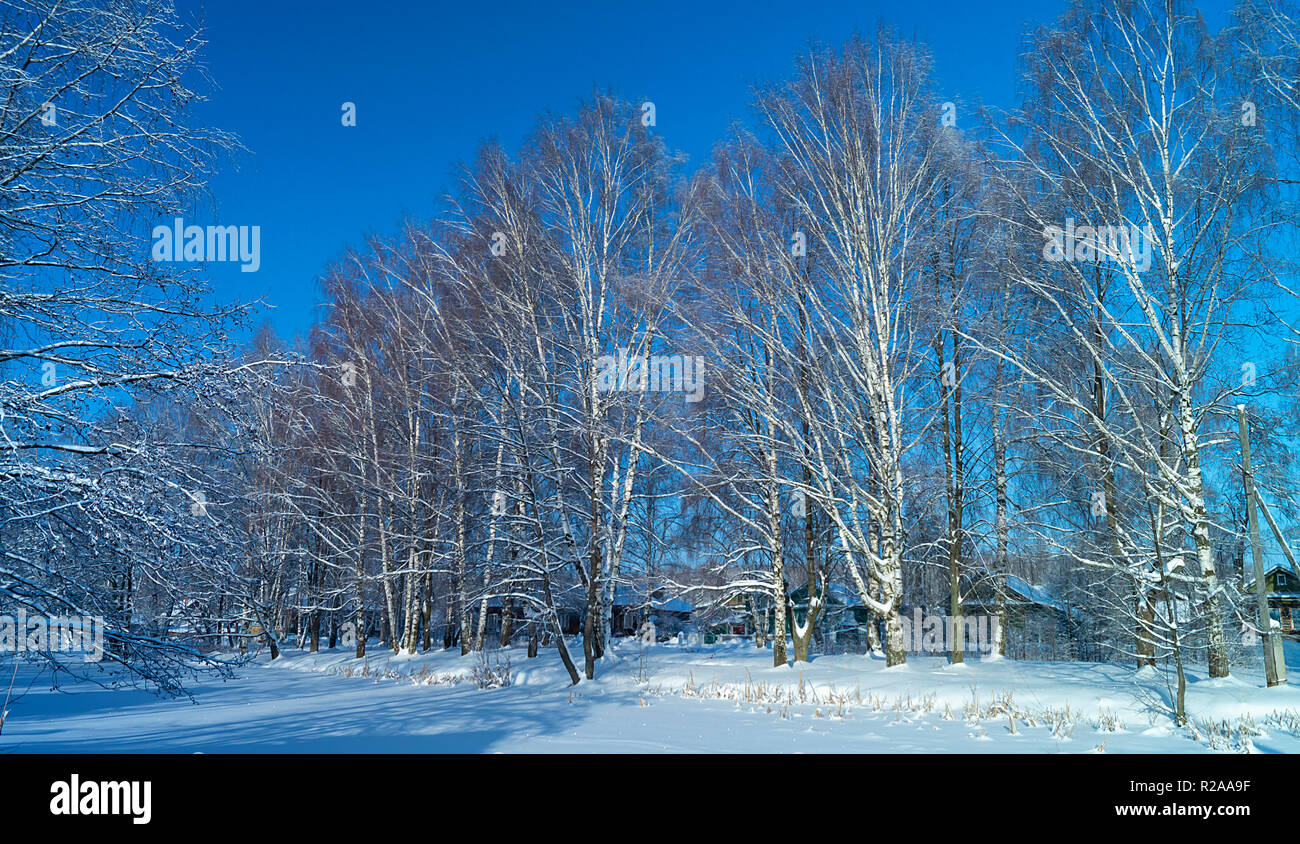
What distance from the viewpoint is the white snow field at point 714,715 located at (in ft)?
24.3

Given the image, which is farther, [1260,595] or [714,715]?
[714,715]

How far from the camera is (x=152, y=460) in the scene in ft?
15.4

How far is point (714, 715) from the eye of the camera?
1044 centimetres

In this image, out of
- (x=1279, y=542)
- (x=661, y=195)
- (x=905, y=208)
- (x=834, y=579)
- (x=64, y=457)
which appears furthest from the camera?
(x=834, y=579)

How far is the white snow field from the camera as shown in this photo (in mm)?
7418

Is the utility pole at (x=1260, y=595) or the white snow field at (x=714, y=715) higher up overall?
the utility pole at (x=1260, y=595)

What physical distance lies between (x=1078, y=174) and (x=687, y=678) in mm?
12478

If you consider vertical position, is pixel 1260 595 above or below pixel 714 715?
above

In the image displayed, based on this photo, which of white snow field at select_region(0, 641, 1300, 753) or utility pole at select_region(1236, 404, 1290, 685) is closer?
white snow field at select_region(0, 641, 1300, 753)

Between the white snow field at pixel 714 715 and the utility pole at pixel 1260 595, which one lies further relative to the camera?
the utility pole at pixel 1260 595

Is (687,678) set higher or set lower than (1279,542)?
lower
